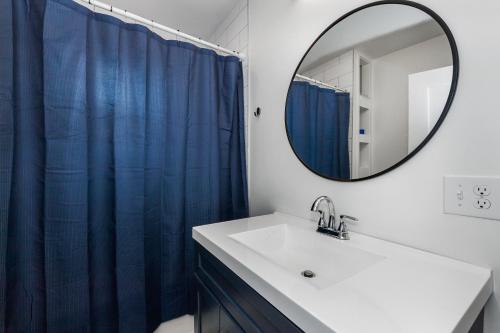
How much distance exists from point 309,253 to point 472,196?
0.53m

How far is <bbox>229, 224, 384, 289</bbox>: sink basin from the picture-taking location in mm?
735

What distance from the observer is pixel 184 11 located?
5.69ft

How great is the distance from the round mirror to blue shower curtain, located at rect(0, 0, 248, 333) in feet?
1.83

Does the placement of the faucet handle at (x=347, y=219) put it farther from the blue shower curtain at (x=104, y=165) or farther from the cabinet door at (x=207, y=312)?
the blue shower curtain at (x=104, y=165)

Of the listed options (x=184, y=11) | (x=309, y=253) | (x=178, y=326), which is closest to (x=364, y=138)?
(x=309, y=253)

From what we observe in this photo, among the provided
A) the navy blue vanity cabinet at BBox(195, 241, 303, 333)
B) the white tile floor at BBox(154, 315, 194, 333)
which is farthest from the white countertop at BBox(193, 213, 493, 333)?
the white tile floor at BBox(154, 315, 194, 333)

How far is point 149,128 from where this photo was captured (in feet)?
3.97

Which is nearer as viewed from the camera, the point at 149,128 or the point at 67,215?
the point at 67,215

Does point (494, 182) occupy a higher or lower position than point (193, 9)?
lower

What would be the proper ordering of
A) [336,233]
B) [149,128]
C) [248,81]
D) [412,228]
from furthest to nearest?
[248,81]
[149,128]
[336,233]
[412,228]

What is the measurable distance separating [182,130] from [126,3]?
1.16 meters

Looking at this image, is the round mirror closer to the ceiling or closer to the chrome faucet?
the chrome faucet

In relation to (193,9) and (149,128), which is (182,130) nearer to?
(149,128)

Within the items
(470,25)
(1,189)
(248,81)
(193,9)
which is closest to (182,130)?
(248,81)
